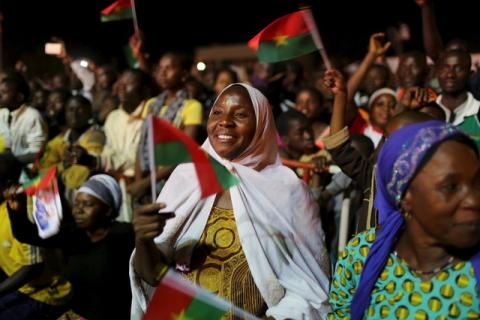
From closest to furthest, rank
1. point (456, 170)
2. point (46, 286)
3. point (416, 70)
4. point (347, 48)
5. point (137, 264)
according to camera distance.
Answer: point (456, 170) → point (137, 264) → point (46, 286) → point (416, 70) → point (347, 48)

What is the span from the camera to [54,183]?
17.8 ft

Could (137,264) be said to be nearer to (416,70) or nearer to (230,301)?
(230,301)

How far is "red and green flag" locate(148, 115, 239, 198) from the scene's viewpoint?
3.38 m

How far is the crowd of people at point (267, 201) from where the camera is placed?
9.52 ft

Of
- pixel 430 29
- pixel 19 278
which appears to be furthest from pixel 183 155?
pixel 430 29

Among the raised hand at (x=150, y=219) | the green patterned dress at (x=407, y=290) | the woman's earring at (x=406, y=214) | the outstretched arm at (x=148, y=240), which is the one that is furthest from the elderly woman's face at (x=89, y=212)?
the woman's earring at (x=406, y=214)

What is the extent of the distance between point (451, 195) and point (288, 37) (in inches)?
98.0

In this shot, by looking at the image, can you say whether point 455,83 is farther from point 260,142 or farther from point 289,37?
point 260,142

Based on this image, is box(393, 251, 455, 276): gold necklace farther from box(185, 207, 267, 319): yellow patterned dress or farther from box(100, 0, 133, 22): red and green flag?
box(100, 0, 133, 22): red and green flag

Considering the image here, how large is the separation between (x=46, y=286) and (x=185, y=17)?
12.3 meters

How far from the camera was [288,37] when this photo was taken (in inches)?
201

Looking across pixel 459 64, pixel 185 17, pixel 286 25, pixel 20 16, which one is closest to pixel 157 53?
pixel 185 17

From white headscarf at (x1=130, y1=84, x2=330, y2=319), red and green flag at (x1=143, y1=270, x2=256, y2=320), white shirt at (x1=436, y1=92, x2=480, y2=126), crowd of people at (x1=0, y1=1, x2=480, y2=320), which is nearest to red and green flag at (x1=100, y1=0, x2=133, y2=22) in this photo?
crowd of people at (x1=0, y1=1, x2=480, y2=320)

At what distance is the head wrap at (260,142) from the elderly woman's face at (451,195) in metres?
1.39
